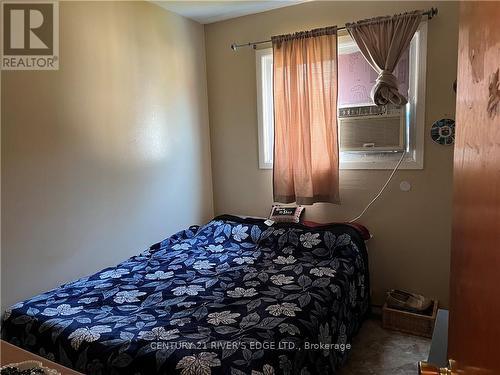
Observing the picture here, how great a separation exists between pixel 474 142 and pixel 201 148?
2996 mm

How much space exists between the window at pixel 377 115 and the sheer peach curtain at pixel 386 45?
0.14 metres

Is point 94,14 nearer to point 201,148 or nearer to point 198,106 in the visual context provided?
point 198,106

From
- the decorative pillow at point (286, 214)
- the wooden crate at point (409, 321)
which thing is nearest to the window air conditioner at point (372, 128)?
the decorative pillow at point (286, 214)

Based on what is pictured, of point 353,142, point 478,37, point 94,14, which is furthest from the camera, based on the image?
point 353,142

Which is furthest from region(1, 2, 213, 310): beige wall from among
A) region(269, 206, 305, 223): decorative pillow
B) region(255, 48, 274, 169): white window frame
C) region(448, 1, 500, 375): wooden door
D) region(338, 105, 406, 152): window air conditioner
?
region(448, 1, 500, 375): wooden door

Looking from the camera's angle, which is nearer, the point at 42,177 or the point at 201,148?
the point at 42,177

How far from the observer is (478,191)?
0.58m

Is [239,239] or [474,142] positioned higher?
[474,142]

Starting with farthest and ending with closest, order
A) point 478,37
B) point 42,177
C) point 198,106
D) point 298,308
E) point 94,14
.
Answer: point 198,106 < point 94,14 < point 42,177 < point 298,308 < point 478,37

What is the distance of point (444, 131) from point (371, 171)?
1.89ft

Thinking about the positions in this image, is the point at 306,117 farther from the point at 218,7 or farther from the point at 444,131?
the point at 218,7

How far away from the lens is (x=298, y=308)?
1917 mm

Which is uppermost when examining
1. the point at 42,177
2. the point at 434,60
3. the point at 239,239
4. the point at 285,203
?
the point at 434,60

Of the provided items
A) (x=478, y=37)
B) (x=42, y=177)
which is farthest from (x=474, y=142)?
(x=42, y=177)
